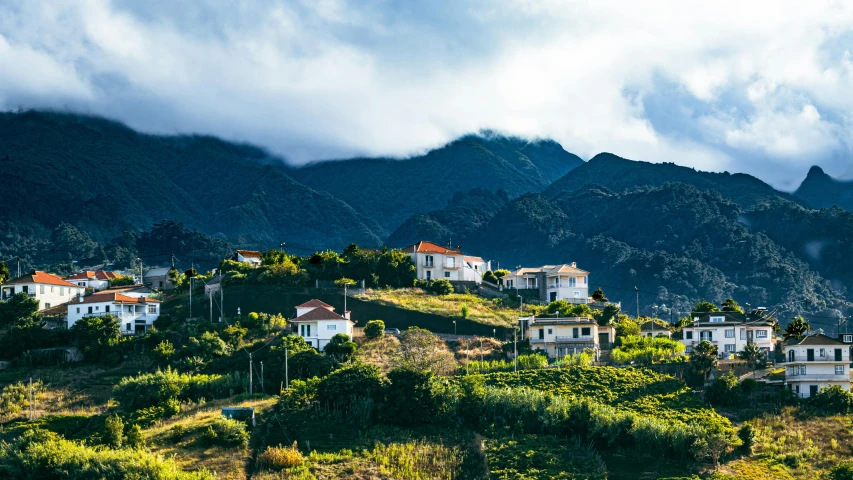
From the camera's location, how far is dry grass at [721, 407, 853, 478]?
2844 inches

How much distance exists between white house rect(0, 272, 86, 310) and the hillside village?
0.60 feet

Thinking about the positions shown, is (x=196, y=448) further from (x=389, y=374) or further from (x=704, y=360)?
(x=704, y=360)

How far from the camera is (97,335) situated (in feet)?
309

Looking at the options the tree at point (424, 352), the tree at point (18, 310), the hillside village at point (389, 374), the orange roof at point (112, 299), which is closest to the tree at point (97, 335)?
the hillside village at point (389, 374)

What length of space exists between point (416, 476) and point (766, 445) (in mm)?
20798

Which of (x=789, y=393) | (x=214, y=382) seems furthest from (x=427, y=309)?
(x=789, y=393)

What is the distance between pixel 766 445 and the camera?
7519 cm

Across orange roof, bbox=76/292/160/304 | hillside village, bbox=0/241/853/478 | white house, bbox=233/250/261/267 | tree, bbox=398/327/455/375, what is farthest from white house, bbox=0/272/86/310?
tree, bbox=398/327/455/375

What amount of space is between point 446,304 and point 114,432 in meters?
36.4

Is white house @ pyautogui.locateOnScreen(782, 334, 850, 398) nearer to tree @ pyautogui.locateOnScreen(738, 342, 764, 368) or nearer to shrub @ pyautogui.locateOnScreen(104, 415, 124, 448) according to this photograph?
tree @ pyautogui.locateOnScreen(738, 342, 764, 368)

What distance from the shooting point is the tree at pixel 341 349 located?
3516 inches

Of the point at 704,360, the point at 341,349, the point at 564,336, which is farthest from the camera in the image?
the point at 564,336

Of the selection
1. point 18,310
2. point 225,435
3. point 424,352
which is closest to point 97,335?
point 18,310

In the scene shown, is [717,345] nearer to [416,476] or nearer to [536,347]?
[536,347]
